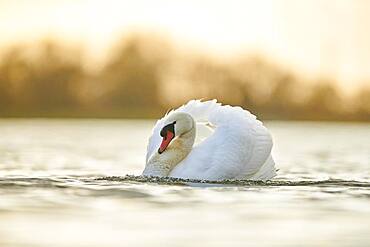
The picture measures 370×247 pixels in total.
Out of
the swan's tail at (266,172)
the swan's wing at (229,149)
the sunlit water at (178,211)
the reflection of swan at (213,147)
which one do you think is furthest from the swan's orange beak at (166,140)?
the swan's tail at (266,172)

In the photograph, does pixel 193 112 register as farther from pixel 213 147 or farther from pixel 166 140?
pixel 213 147

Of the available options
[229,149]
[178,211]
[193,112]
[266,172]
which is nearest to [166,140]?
[193,112]

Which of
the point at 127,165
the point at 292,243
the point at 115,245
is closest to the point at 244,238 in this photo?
the point at 292,243

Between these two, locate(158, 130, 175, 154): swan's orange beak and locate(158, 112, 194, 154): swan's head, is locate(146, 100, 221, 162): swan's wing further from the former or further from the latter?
locate(158, 130, 175, 154): swan's orange beak

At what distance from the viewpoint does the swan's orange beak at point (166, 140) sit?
15808mm

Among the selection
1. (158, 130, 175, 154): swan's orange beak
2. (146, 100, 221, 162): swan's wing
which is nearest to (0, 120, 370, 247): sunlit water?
(158, 130, 175, 154): swan's orange beak

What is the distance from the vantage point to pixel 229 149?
1540cm

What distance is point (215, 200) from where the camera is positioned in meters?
13.0

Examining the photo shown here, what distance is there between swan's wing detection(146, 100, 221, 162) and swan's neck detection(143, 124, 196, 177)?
1.28 feet

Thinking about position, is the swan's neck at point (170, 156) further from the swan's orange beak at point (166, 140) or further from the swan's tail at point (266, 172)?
the swan's tail at point (266, 172)

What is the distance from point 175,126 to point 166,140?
247 mm

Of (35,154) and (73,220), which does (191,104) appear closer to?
(73,220)

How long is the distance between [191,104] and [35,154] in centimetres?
1023

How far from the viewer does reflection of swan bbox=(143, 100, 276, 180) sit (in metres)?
15.2
